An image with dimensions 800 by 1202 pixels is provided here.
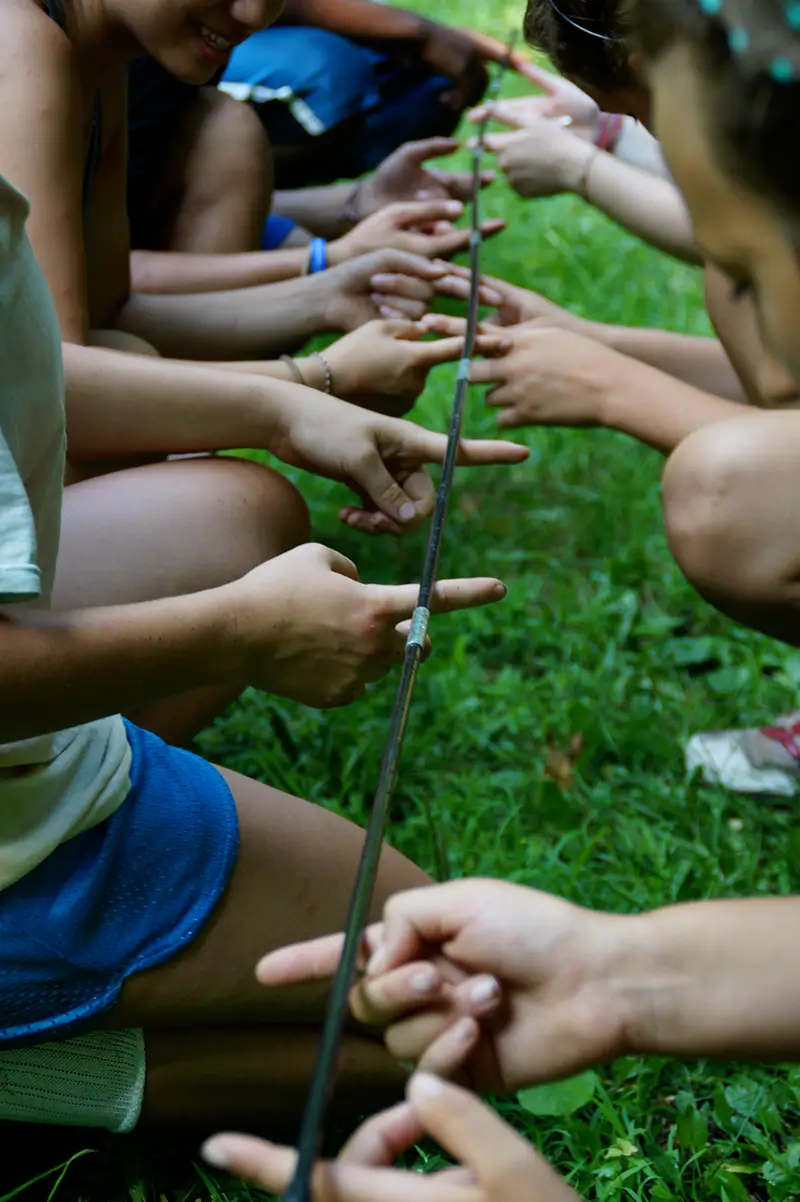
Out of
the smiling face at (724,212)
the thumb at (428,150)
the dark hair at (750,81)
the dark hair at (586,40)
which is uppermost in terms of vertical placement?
the dark hair at (750,81)

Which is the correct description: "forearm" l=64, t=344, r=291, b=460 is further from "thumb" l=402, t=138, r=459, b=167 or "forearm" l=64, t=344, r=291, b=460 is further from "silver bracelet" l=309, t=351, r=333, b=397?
"thumb" l=402, t=138, r=459, b=167

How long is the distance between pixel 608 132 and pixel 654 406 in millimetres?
805

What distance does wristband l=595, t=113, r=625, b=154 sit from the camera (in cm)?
206

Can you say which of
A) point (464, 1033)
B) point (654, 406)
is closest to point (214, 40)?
point (654, 406)

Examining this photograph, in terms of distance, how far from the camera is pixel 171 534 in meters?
1.17

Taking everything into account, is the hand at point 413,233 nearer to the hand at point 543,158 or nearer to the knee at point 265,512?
the hand at point 543,158

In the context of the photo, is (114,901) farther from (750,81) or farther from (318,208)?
(318,208)

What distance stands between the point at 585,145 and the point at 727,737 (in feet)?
3.15

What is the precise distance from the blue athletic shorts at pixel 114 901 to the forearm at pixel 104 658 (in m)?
0.14

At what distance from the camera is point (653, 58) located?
0.64 metres

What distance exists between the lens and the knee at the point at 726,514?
1.19 m

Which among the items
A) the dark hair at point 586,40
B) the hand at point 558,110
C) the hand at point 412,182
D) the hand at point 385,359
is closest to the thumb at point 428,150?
the hand at point 412,182

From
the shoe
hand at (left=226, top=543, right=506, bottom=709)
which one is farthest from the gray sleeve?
the shoe

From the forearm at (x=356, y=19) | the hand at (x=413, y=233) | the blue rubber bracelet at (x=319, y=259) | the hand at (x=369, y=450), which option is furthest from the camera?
the forearm at (x=356, y=19)
